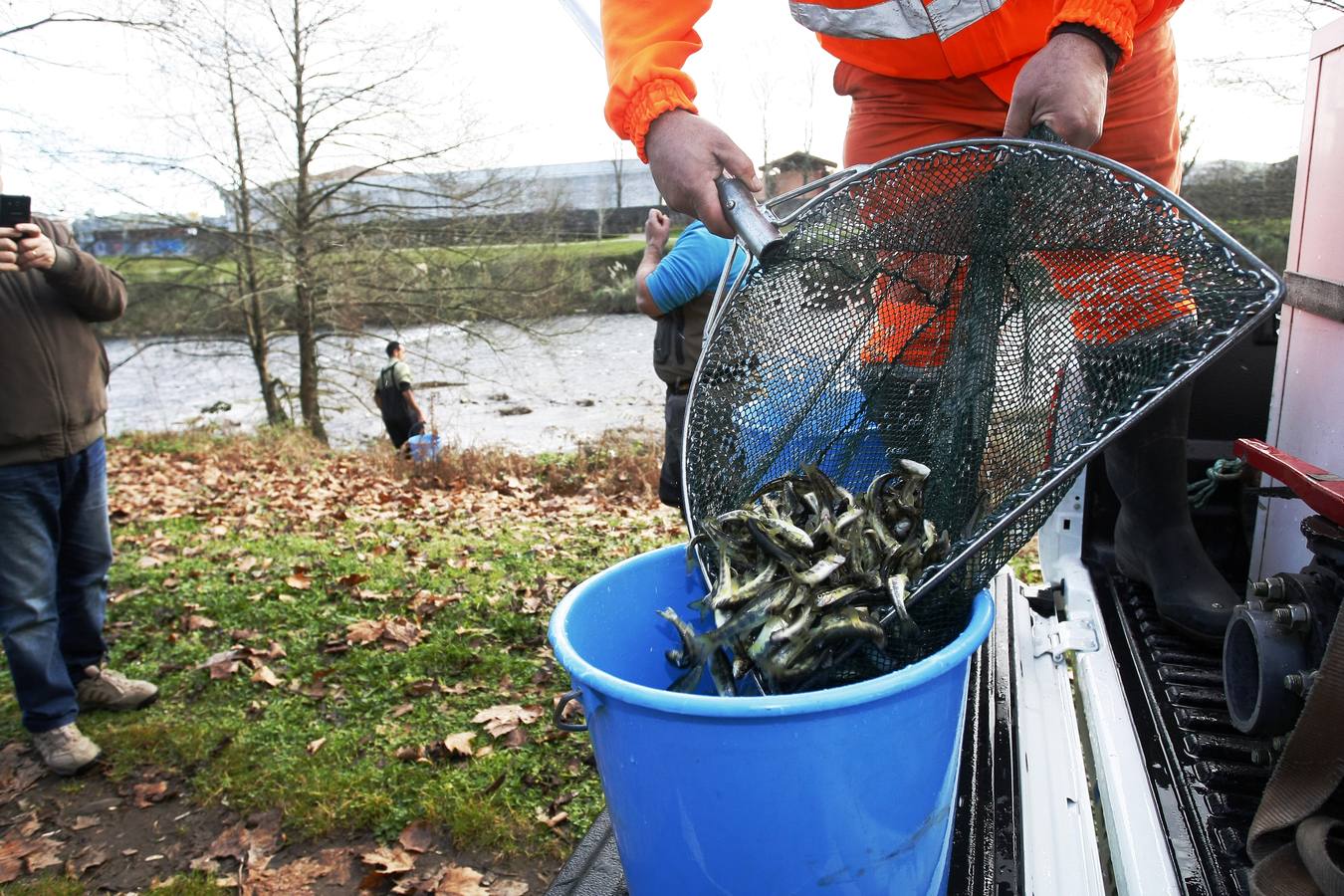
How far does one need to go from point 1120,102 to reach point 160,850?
3616 millimetres

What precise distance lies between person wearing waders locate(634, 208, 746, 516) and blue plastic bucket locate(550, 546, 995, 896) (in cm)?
280

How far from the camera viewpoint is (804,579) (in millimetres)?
1437

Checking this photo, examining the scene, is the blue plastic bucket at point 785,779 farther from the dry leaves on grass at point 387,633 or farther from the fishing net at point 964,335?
the dry leaves on grass at point 387,633

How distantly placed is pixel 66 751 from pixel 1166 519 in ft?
12.6

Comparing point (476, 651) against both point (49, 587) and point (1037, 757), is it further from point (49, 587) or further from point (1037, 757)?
point (1037, 757)

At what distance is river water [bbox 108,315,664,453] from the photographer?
17.1 m

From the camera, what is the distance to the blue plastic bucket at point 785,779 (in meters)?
1.18

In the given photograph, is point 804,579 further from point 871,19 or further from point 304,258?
point 304,258

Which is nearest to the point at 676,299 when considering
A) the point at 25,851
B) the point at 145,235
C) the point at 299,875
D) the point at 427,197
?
the point at 299,875

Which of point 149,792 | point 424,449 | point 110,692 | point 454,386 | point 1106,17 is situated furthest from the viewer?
point 454,386

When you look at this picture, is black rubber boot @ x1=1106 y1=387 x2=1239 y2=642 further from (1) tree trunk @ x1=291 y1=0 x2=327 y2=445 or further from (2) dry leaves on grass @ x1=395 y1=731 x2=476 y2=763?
(1) tree trunk @ x1=291 y1=0 x2=327 y2=445

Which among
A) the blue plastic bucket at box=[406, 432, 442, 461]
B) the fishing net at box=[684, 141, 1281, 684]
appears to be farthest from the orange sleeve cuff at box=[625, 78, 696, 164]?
the blue plastic bucket at box=[406, 432, 442, 461]

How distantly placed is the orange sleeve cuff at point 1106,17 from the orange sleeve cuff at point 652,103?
2.57ft

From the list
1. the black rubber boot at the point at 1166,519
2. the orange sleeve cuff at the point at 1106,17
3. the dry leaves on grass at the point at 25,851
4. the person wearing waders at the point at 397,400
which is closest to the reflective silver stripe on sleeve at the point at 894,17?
the orange sleeve cuff at the point at 1106,17
